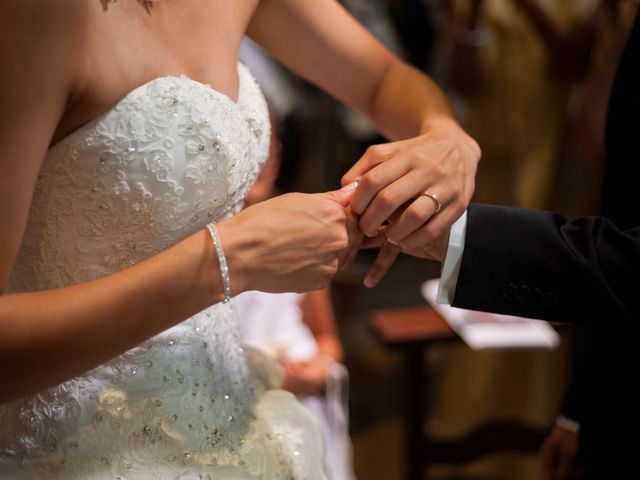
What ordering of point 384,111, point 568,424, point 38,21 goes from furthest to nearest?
point 568,424 → point 384,111 → point 38,21

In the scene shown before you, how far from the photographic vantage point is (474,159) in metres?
0.95

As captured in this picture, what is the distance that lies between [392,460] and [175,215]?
6.62 ft

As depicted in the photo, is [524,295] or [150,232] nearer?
[150,232]

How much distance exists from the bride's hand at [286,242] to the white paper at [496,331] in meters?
0.95

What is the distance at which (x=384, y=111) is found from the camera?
3.61 ft

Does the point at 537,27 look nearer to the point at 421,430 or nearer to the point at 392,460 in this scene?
the point at 421,430

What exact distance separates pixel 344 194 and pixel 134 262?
0.24m

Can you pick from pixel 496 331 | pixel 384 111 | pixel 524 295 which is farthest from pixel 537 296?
pixel 496 331

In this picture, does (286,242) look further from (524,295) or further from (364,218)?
(524,295)

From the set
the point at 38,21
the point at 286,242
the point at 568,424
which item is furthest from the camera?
the point at 568,424

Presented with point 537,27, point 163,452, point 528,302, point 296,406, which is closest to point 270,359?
point 296,406

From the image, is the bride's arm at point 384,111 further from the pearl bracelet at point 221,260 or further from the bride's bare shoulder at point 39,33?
the bride's bare shoulder at point 39,33

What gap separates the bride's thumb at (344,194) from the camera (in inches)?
34.0

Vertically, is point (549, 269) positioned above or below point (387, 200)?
below
